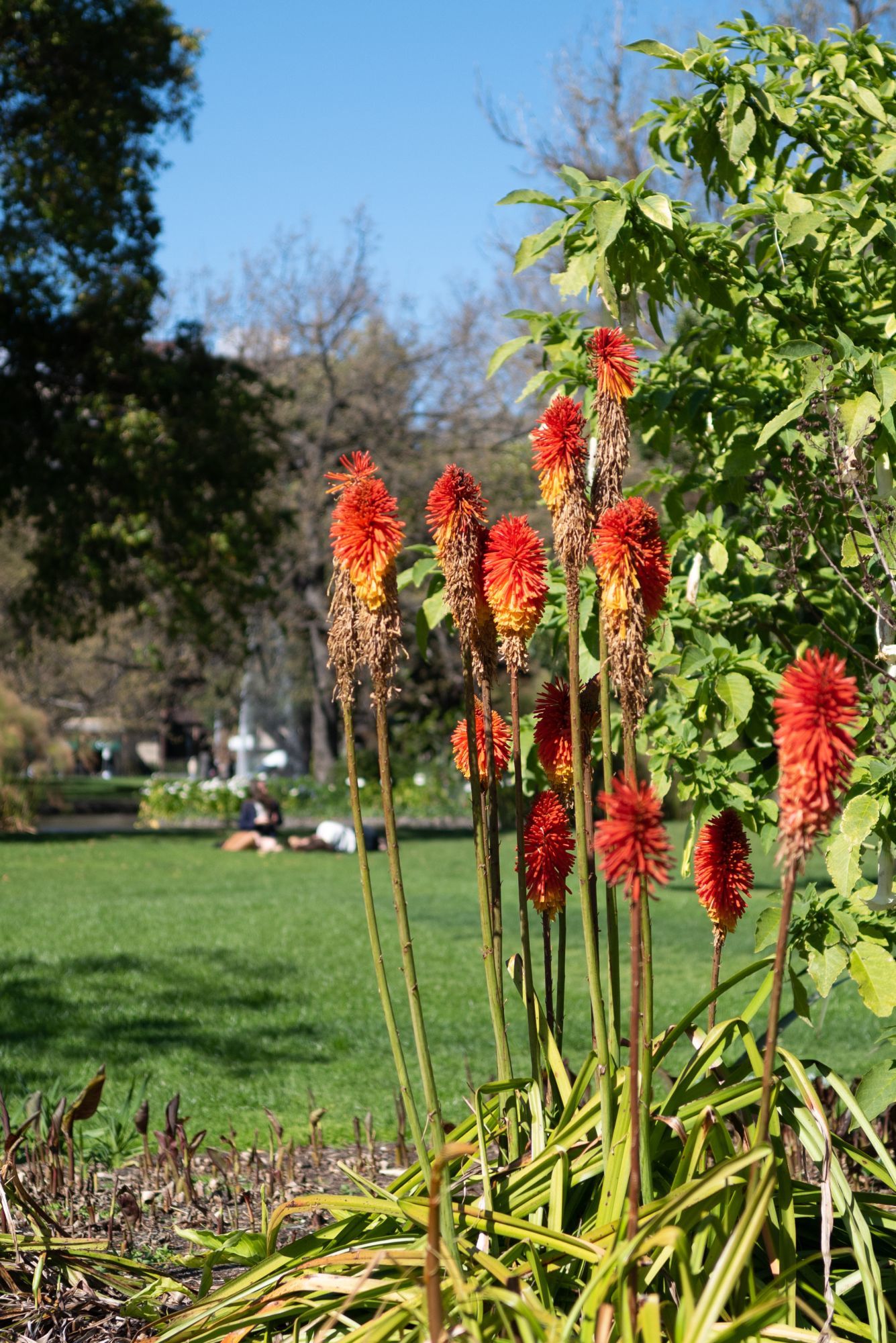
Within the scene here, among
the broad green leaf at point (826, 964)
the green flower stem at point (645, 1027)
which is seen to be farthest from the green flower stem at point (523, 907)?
the broad green leaf at point (826, 964)

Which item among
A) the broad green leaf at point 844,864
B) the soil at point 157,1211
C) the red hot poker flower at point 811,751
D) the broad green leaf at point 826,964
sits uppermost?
the red hot poker flower at point 811,751

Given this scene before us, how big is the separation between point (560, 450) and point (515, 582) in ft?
0.76

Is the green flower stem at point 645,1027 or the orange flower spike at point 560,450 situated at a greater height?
the orange flower spike at point 560,450

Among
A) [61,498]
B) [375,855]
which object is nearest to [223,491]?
[61,498]

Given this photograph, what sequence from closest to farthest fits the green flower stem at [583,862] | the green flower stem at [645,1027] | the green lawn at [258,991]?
the green flower stem at [645,1027] → the green flower stem at [583,862] → the green lawn at [258,991]

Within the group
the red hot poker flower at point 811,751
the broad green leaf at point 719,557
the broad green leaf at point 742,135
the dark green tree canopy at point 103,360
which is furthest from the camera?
the dark green tree canopy at point 103,360

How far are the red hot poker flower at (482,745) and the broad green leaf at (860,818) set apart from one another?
72 centimetres

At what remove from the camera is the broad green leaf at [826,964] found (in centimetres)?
270

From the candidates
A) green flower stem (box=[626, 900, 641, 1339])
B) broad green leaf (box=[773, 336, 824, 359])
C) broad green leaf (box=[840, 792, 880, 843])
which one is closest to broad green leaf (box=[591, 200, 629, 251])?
broad green leaf (box=[773, 336, 824, 359])

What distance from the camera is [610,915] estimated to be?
2.14 meters

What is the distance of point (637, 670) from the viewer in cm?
203

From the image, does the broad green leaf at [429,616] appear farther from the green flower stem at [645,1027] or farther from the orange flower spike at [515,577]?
the green flower stem at [645,1027]

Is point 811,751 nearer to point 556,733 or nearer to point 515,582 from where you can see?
point 515,582

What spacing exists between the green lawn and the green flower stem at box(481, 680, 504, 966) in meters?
0.80
